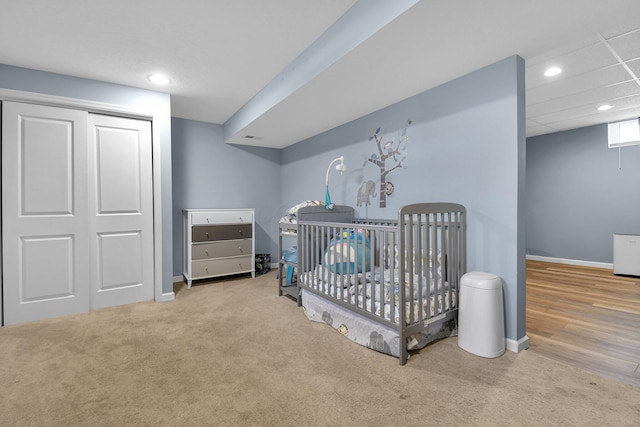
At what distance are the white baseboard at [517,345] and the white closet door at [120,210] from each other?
3182 millimetres

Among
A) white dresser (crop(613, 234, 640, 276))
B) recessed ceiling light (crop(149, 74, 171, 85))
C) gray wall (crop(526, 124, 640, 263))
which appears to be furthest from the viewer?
gray wall (crop(526, 124, 640, 263))

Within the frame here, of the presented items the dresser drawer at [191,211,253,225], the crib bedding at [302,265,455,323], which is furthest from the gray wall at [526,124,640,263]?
the dresser drawer at [191,211,253,225]

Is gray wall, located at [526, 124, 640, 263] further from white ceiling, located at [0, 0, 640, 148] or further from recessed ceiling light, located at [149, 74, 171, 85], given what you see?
recessed ceiling light, located at [149, 74, 171, 85]

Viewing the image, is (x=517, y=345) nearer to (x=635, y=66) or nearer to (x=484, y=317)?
(x=484, y=317)

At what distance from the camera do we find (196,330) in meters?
2.28

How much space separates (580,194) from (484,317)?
13.1ft

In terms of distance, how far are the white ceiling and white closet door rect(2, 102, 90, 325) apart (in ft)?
1.64

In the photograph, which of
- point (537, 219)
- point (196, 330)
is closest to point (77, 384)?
point (196, 330)

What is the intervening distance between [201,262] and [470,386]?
10.0ft

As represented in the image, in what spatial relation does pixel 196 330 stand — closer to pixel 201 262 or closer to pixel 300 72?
pixel 201 262

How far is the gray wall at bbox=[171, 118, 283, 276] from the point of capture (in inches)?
153

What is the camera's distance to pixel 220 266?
3.70m

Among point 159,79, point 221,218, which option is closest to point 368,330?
point 221,218

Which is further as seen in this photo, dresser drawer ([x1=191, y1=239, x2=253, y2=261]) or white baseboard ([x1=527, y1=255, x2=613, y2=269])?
white baseboard ([x1=527, y1=255, x2=613, y2=269])
